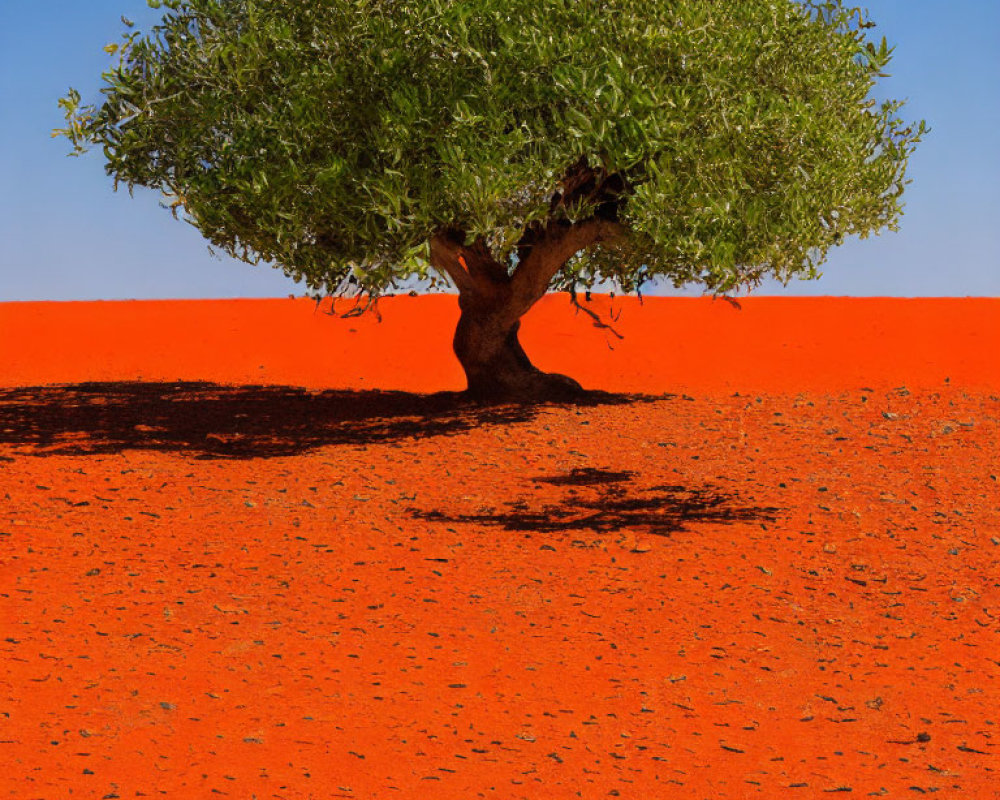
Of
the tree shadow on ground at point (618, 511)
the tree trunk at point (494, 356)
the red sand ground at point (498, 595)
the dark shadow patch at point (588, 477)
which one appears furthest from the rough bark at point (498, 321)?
the tree shadow on ground at point (618, 511)

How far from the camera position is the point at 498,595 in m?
11.2

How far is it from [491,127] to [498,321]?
5.70 meters

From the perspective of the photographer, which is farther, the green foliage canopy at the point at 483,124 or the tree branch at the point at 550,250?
the tree branch at the point at 550,250

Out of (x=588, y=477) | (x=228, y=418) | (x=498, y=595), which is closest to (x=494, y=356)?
(x=228, y=418)

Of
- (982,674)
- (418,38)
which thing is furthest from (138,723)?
(418,38)

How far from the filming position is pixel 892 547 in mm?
13117

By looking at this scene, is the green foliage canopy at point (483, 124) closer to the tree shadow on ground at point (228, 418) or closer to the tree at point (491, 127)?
the tree at point (491, 127)

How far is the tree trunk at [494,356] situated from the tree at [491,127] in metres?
2.31

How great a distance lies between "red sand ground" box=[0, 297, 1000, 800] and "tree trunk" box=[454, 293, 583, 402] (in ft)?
3.61

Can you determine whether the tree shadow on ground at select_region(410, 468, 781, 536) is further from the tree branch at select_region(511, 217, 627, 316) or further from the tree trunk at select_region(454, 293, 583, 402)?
the tree trunk at select_region(454, 293, 583, 402)

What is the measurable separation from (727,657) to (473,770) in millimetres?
3241

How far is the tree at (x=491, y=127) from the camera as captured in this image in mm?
15875

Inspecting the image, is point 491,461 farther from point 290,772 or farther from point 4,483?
point 290,772

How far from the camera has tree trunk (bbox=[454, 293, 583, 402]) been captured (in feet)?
69.4
